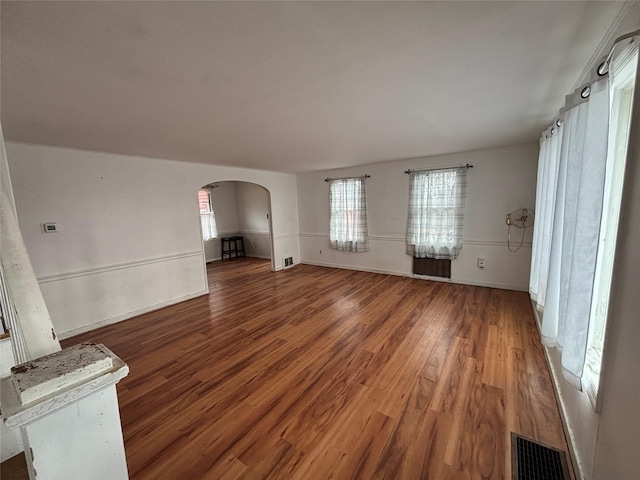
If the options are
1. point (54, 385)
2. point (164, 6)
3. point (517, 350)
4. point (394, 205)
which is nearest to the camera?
point (54, 385)

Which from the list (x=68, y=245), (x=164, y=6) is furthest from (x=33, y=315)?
(x=68, y=245)

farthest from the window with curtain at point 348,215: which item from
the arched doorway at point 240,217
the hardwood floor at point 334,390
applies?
the arched doorway at point 240,217

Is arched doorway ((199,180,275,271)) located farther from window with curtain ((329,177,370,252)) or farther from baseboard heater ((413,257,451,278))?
baseboard heater ((413,257,451,278))

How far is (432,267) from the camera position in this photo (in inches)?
186

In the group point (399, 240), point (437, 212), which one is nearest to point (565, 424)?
point (437, 212)

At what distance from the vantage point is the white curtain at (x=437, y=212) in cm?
428

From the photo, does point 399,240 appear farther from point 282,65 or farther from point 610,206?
point 282,65

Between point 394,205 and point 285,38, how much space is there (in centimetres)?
409

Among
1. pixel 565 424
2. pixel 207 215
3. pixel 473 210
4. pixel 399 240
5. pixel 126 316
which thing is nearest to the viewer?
pixel 565 424

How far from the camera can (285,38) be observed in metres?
1.23

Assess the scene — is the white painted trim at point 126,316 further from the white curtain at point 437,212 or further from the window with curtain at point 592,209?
the window with curtain at point 592,209

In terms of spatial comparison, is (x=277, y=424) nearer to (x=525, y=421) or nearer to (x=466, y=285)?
(x=525, y=421)

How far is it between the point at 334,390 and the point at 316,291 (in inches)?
94.2

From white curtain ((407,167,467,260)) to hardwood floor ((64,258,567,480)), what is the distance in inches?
44.1
